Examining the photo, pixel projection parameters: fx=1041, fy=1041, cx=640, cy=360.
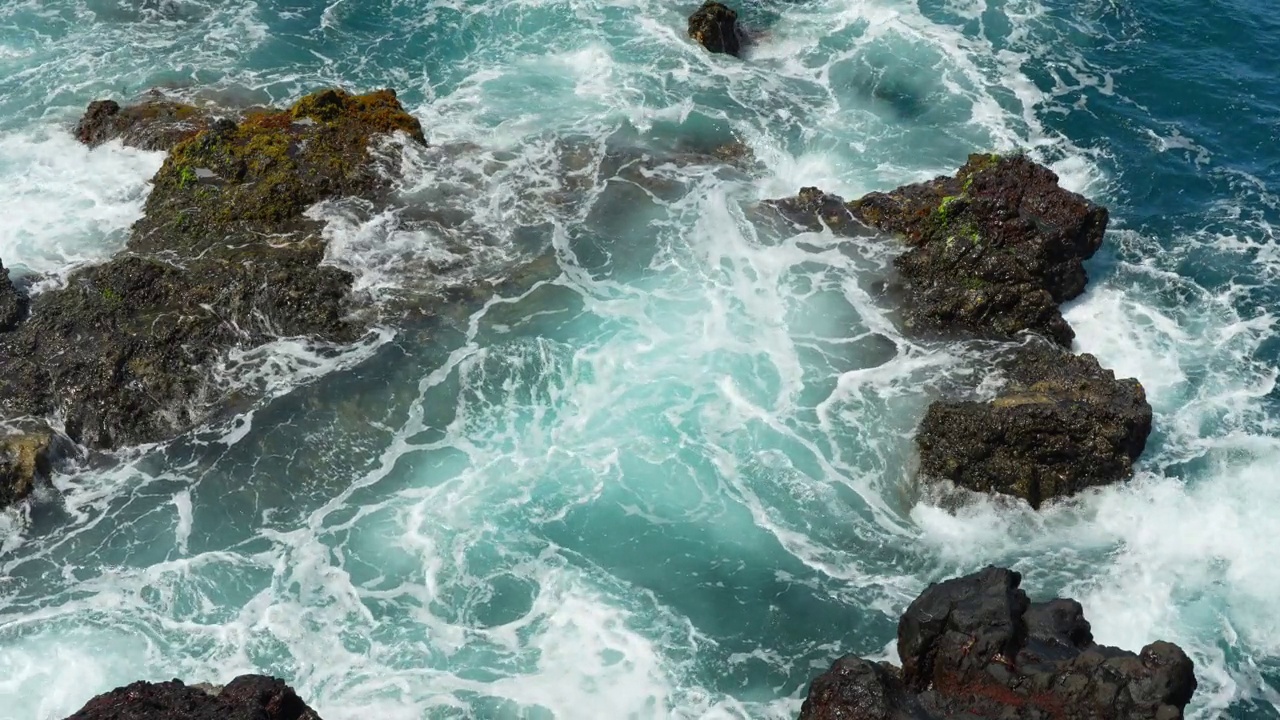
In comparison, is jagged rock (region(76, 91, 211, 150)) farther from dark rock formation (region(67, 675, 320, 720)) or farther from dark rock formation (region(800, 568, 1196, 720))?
dark rock formation (region(800, 568, 1196, 720))

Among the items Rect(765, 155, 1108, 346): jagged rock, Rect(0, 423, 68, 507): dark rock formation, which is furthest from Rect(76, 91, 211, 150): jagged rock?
Rect(765, 155, 1108, 346): jagged rock

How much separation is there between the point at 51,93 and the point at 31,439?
2111cm

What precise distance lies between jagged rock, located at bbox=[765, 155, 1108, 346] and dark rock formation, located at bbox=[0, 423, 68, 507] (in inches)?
1034

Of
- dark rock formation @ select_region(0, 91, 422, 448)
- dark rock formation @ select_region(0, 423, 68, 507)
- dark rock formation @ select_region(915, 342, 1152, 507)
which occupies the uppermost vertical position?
dark rock formation @ select_region(0, 91, 422, 448)

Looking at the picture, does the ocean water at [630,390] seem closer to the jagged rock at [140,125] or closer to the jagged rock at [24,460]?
the jagged rock at [24,460]

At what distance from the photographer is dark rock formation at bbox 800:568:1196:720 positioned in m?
20.1

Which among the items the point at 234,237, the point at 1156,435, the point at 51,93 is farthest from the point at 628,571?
the point at 51,93

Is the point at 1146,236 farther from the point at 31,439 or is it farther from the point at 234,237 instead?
the point at 31,439

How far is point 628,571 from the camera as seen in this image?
27.5 m

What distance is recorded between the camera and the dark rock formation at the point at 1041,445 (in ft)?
94.5

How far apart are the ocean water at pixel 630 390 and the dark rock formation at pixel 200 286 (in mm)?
1237

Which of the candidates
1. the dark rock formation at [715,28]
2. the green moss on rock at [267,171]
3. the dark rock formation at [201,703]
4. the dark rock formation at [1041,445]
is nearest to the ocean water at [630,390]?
the dark rock formation at [1041,445]

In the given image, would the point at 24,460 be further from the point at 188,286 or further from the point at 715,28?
the point at 715,28

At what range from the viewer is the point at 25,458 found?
94.2 ft
